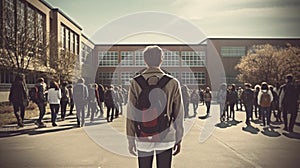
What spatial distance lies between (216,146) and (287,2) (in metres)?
3.49

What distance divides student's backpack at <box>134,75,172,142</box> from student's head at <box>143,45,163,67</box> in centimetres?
21

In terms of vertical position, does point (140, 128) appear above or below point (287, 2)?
below

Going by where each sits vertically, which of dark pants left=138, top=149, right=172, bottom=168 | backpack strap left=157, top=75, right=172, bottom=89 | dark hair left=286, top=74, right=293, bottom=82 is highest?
dark hair left=286, top=74, right=293, bottom=82

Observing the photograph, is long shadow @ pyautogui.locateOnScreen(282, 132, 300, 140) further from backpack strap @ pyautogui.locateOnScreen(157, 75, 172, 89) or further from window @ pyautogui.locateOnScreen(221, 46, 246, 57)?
backpack strap @ pyautogui.locateOnScreen(157, 75, 172, 89)

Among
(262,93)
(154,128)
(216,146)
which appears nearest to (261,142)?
(216,146)

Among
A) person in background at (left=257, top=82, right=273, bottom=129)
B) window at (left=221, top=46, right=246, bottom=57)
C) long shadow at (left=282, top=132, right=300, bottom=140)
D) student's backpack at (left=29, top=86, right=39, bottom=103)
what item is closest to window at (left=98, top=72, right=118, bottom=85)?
student's backpack at (left=29, top=86, right=39, bottom=103)

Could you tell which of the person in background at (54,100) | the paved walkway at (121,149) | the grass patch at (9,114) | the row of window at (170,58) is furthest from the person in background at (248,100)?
the grass patch at (9,114)

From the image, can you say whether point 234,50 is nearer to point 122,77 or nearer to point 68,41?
point 122,77

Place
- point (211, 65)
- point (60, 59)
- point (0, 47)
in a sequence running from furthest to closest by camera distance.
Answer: point (60, 59), point (211, 65), point (0, 47)

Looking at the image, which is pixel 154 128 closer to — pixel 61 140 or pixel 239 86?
pixel 61 140

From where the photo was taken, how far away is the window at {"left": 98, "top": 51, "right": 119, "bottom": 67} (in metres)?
18.6

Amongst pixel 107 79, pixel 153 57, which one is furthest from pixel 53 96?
pixel 153 57

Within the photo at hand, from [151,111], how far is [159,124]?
14cm

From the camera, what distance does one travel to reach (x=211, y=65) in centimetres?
2033
